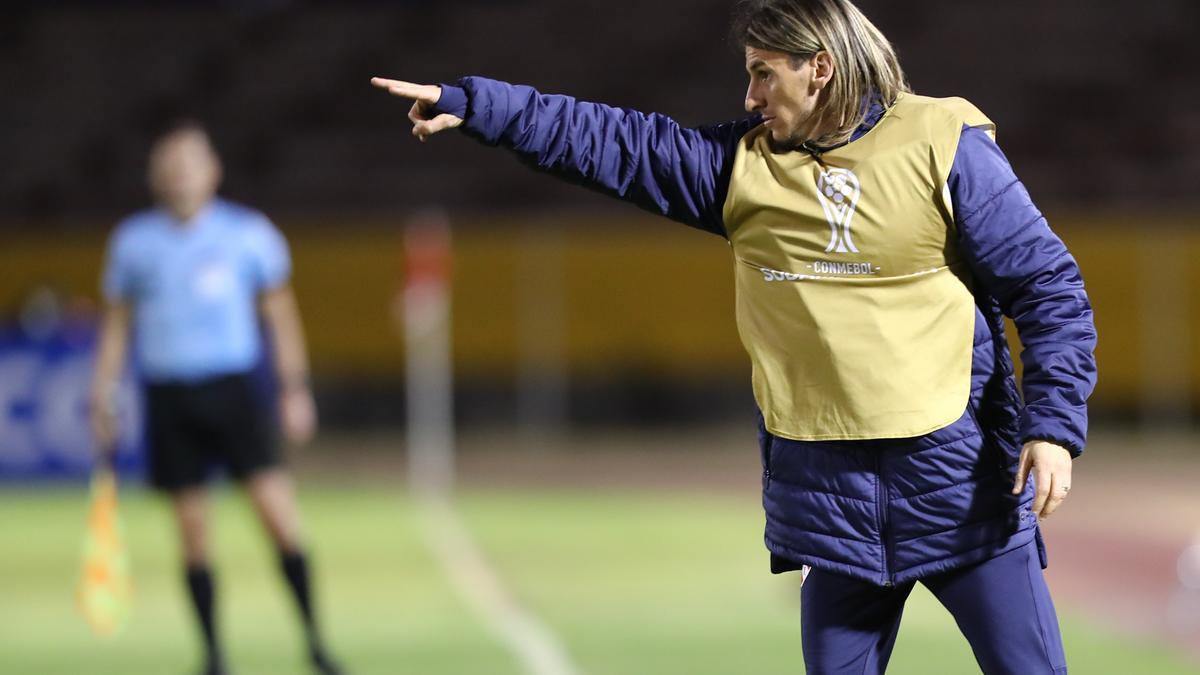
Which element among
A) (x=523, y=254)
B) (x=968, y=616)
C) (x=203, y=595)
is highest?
(x=968, y=616)

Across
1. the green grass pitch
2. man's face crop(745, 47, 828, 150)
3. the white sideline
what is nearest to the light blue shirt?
the green grass pitch

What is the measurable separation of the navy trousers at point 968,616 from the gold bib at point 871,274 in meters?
→ 0.37

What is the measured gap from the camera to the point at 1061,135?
80.6 ft

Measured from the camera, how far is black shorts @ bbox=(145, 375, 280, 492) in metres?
7.80

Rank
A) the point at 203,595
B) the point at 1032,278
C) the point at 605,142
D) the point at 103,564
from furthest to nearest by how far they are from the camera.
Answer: the point at 103,564 → the point at 203,595 → the point at 605,142 → the point at 1032,278

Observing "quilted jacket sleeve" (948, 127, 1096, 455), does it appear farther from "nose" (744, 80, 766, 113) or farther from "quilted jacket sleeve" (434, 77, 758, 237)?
"quilted jacket sleeve" (434, 77, 758, 237)

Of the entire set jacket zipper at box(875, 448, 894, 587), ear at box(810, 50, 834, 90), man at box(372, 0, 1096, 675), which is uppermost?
ear at box(810, 50, 834, 90)

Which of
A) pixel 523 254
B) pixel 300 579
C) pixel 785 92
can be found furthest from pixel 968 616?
pixel 523 254

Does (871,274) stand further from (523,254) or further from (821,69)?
(523,254)

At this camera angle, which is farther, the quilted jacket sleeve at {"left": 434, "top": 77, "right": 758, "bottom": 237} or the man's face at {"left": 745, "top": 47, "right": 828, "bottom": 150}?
the quilted jacket sleeve at {"left": 434, "top": 77, "right": 758, "bottom": 237}

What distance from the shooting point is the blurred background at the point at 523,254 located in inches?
595

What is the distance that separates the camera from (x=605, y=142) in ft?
13.3

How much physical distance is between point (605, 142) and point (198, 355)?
4272mm

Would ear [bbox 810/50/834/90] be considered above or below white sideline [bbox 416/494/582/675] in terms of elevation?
above
